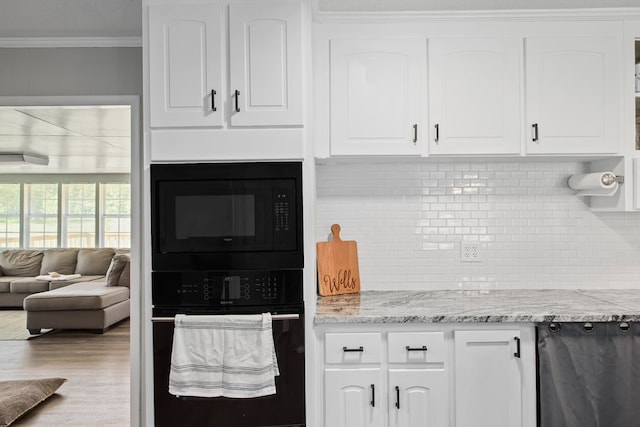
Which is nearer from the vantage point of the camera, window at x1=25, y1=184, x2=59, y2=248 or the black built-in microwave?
the black built-in microwave

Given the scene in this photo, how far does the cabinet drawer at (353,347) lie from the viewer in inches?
86.3

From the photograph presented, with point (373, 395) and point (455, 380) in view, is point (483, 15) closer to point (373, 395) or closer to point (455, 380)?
point (455, 380)

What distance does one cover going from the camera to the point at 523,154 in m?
2.53

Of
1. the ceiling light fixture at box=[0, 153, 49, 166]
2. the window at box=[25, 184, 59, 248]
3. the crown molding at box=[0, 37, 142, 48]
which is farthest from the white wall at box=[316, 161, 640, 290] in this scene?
the window at box=[25, 184, 59, 248]

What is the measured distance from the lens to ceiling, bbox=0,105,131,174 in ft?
14.9

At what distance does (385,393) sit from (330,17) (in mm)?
1782

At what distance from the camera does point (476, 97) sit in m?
2.50

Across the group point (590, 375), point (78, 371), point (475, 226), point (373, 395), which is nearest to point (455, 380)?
point (373, 395)

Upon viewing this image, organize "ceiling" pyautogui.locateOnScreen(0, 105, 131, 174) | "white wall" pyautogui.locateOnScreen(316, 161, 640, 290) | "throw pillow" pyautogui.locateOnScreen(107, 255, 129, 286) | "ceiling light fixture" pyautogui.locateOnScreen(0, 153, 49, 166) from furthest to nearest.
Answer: "ceiling light fixture" pyautogui.locateOnScreen(0, 153, 49, 166)
"throw pillow" pyautogui.locateOnScreen(107, 255, 129, 286)
"ceiling" pyautogui.locateOnScreen(0, 105, 131, 174)
"white wall" pyautogui.locateOnScreen(316, 161, 640, 290)

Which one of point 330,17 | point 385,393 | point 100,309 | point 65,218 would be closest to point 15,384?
point 100,309

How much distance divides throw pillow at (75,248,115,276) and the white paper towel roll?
24.7ft

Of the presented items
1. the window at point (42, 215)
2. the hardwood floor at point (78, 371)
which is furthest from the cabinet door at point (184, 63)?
the window at point (42, 215)

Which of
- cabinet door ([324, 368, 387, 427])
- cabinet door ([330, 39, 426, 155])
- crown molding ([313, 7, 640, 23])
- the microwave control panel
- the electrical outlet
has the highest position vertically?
crown molding ([313, 7, 640, 23])

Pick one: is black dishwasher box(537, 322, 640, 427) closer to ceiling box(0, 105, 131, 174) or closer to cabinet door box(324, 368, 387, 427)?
cabinet door box(324, 368, 387, 427)
